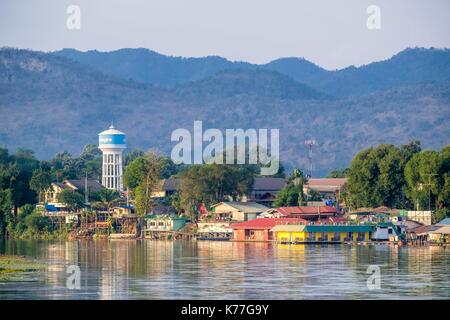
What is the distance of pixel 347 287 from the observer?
39844 mm

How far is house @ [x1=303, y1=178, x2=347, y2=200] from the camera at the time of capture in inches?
4082

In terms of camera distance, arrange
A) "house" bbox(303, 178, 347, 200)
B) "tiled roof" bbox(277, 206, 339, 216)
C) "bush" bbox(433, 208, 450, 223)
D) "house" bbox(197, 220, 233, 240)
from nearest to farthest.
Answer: "bush" bbox(433, 208, 450, 223)
"tiled roof" bbox(277, 206, 339, 216)
"house" bbox(197, 220, 233, 240)
"house" bbox(303, 178, 347, 200)

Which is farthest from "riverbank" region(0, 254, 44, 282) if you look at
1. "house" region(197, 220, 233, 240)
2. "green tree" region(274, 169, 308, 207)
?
"green tree" region(274, 169, 308, 207)

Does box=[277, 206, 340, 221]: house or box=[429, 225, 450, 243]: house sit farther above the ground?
box=[277, 206, 340, 221]: house

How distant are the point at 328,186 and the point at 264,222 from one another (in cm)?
3098

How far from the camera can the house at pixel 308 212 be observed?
79.6 meters

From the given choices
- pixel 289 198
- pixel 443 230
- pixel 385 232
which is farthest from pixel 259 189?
pixel 443 230

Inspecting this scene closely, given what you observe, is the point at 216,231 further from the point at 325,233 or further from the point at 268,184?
the point at 268,184

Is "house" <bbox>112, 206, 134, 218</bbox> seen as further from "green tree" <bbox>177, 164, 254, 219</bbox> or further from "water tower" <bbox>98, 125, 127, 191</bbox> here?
"water tower" <bbox>98, 125, 127, 191</bbox>

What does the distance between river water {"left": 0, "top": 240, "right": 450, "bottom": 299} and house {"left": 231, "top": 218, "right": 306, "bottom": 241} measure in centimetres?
1015

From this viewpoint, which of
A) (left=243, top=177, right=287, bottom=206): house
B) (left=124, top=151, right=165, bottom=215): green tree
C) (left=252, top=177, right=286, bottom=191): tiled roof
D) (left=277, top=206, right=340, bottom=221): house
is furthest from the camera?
(left=252, top=177, right=286, bottom=191): tiled roof

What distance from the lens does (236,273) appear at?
4541 cm

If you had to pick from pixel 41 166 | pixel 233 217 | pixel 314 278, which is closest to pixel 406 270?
pixel 314 278
